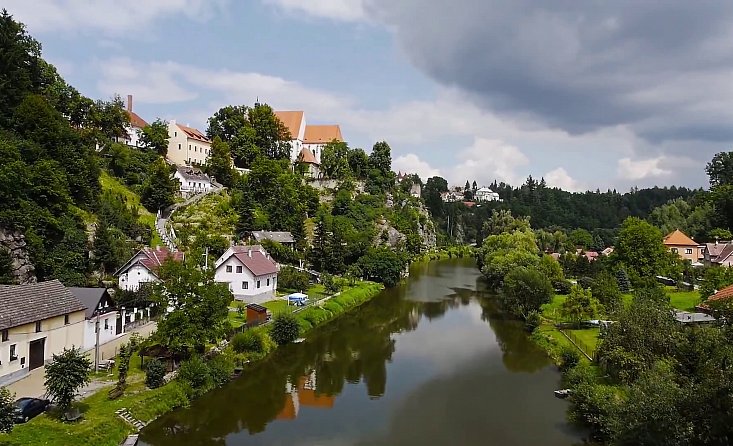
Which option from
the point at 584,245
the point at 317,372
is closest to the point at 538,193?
the point at 584,245

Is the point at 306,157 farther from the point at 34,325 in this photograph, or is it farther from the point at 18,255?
the point at 34,325

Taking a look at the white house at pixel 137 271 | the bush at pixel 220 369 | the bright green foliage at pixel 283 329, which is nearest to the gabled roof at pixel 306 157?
the white house at pixel 137 271

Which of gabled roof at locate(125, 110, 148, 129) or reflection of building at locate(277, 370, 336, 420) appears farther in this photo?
gabled roof at locate(125, 110, 148, 129)

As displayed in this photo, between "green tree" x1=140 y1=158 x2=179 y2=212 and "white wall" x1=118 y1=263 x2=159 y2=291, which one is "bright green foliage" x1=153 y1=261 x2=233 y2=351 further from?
"green tree" x1=140 y1=158 x2=179 y2=212

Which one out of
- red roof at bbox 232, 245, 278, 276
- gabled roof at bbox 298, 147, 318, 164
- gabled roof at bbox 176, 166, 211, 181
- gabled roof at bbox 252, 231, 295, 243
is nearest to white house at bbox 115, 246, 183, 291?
red roof at bbox 232, 245, 278, 276

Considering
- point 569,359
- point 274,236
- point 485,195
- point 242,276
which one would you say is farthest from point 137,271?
point 485,195
